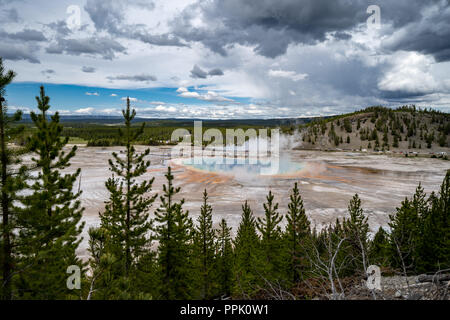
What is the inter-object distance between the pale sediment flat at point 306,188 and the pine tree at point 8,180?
1510 centimetres

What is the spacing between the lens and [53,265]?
9.15m

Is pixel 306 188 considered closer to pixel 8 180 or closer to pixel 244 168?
pixel 244 168

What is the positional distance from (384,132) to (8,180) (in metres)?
122

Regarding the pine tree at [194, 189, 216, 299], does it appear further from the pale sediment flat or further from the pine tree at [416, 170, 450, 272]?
the pine tree at [416, 170, 450, 272]

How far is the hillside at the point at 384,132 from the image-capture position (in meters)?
95.2

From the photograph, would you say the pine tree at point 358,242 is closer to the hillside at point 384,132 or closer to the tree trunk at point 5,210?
the tree trunk at point 5,210

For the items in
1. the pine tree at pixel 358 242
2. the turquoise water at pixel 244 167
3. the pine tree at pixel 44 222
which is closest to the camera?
the pine tree at pixel 358 242

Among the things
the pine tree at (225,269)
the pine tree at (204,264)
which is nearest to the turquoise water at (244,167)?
the pine tree at (225,269)

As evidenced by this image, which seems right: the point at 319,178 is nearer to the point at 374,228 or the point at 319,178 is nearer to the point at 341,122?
the point at 374,228

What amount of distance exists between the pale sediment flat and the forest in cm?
997

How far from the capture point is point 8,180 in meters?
7.11

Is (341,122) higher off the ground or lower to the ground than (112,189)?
higher
